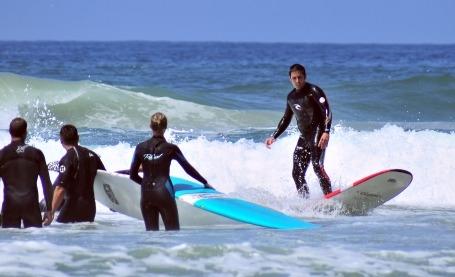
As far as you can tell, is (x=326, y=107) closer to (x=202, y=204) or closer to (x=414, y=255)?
(x=202, y=204)

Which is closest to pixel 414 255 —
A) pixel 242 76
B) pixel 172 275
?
pixel 172 275

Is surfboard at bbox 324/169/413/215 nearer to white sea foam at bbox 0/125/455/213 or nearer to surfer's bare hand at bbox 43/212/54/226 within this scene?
white sea foam at bbox 0/125/455/213

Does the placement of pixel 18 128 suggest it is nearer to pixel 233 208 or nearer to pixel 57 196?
pixel 57 196

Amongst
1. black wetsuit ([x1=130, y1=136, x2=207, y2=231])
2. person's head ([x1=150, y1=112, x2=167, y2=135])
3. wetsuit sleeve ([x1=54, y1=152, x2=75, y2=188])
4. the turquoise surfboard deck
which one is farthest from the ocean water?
person's head ([x1=150, y1=112, x2=167, y2=135])

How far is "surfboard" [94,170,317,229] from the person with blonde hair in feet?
2.19

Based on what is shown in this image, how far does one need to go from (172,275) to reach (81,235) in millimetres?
1592

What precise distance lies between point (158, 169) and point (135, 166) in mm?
208

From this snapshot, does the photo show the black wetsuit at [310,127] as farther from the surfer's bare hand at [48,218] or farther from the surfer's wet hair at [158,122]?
the surfer's bare hand at [48,218]

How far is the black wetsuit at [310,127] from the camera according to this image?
1011 centimetres

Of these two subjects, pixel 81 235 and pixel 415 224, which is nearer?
pixel 81 235

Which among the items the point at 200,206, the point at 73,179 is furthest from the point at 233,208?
the point at 73,179

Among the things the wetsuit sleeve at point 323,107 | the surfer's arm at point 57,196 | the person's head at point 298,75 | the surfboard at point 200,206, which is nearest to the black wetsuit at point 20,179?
the surfer's arm at point 57,196

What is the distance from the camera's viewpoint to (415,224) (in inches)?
359

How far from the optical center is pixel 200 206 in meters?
8.84
